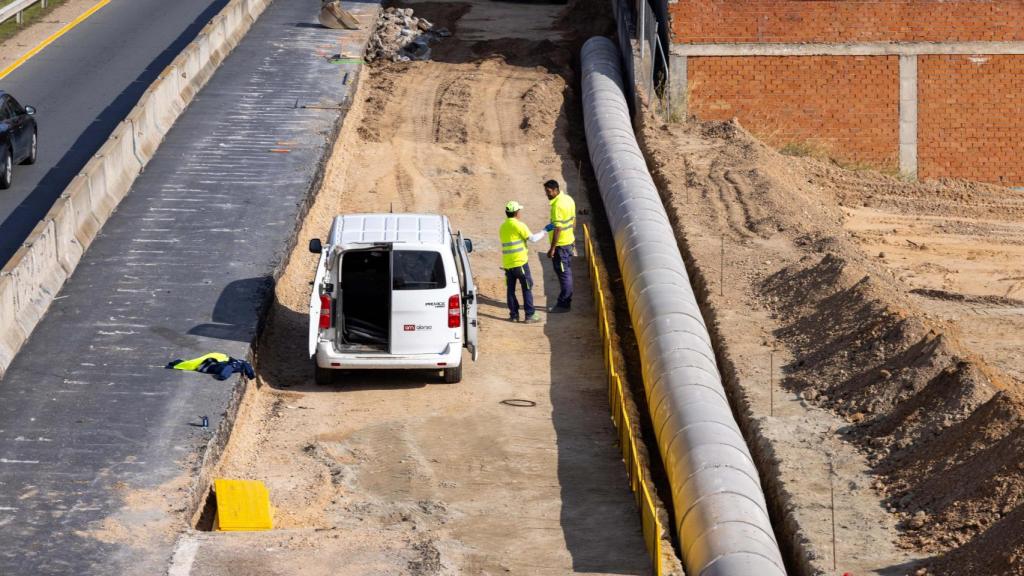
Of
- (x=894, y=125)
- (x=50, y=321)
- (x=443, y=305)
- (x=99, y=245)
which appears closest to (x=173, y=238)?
(x=99, y=245)

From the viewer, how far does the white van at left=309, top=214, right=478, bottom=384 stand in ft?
54.0

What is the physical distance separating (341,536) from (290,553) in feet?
1.92

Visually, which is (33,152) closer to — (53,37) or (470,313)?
(470,313)

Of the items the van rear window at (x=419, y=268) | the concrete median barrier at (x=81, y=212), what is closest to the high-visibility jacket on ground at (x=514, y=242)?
the van rear window at (x=419, y=268)

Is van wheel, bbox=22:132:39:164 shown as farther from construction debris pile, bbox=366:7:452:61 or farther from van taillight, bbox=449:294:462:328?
construction debris pile, bbox=366:7:452:61

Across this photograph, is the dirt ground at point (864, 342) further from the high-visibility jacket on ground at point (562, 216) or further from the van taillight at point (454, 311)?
the van taillight at point (454, 311)

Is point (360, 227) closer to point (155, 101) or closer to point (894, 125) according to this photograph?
point (155, 101)

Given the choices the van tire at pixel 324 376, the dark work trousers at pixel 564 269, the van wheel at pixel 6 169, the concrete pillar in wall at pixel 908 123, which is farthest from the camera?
the concrete pillar in wall at pixel 908 123

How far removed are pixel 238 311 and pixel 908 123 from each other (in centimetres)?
1810

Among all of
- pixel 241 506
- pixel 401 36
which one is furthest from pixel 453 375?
pixel 401 36

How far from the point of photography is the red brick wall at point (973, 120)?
3075 centimetres

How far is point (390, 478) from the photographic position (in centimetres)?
1510

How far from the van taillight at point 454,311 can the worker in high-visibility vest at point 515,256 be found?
2677mm

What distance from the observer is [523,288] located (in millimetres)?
19500
